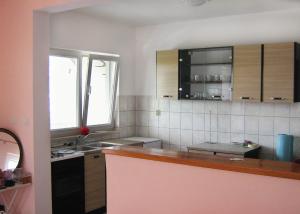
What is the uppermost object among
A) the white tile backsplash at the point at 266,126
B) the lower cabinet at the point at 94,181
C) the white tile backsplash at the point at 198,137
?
the white tile backsplash at the point at 266,126

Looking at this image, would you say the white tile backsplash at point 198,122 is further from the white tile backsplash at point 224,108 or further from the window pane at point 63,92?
the window pane at point 63,92

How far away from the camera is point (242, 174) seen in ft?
8.73

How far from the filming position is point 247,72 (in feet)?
16.0

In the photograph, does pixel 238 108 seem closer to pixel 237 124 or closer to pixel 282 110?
pixel 237 124

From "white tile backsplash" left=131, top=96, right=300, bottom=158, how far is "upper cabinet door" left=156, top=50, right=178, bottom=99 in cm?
35

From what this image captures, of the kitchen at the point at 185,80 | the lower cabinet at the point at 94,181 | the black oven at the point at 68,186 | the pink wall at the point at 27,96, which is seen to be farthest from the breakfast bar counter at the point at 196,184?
the kitchen at the point at 185,80

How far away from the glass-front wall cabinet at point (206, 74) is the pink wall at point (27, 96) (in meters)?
2.15

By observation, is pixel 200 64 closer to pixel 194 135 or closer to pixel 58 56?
pixel 194 135

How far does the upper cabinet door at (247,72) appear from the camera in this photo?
15.8 ft

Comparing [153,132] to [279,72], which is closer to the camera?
[279,72]

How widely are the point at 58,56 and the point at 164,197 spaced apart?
276cm

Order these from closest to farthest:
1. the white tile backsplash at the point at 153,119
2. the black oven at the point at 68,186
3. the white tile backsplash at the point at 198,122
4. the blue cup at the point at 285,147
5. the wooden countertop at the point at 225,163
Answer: the wooden countertop at the point at 225,163 < the black oven at the point at 68,186 < the blue cup at the point at 285,147 < the white tile backsplash at the point at 198,122 < the white tile backsplash at the point at 153,119

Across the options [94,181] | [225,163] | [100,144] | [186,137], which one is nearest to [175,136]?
[186,137]

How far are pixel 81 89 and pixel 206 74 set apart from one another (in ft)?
5.95
